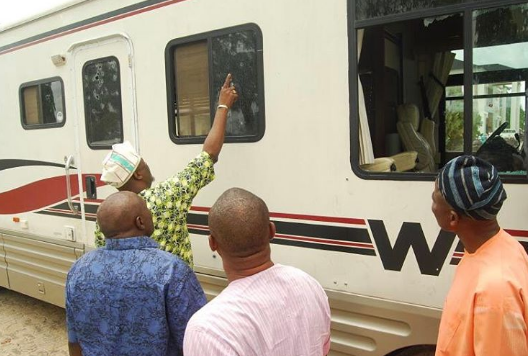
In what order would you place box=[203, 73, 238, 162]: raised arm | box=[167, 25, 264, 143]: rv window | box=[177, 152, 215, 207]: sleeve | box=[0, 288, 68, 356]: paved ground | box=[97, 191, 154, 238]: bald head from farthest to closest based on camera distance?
box=[0, 288, 68, 356]: paved ground < box=[167, 25, 264, 143]: rv window < box=[203, 73, 238, 162]: raised arm < box=[177, 152, 215, 207]: sleeve < box=[97, 191, 154, 238]: bald head

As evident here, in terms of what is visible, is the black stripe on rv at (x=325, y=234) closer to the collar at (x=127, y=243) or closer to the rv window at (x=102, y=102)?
the collar at (x=127, y=243)

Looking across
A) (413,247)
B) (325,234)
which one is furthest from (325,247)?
(413,247)

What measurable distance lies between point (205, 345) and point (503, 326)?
32.0 inches

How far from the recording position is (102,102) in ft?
13.0

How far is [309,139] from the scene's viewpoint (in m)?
2.82

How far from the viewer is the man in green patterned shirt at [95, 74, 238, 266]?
2.54 meters

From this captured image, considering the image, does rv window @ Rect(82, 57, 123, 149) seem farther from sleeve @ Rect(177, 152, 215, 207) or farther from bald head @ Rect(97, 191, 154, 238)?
bald head @ Rect(97, 191, 154, 238)

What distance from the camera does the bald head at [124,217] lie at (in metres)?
1.91

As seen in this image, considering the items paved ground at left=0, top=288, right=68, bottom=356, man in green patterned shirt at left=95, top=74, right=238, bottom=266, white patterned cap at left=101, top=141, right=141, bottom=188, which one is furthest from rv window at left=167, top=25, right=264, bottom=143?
paved ground at left=0, top=288, right=68, bottom=356

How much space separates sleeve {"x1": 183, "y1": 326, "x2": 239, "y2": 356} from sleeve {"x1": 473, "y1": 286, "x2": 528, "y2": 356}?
0.70 metres

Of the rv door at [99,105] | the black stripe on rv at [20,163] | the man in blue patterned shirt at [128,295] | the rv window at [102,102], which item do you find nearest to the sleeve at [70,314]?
the man in blue patterned shirt at [128,295]

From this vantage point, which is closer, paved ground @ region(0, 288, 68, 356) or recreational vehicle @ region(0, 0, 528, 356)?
recreational vehicle @ region(0, 0, 528, 356)

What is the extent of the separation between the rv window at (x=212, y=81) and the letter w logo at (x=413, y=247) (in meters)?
0.98

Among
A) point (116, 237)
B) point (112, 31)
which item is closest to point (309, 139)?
point (116, 237)
